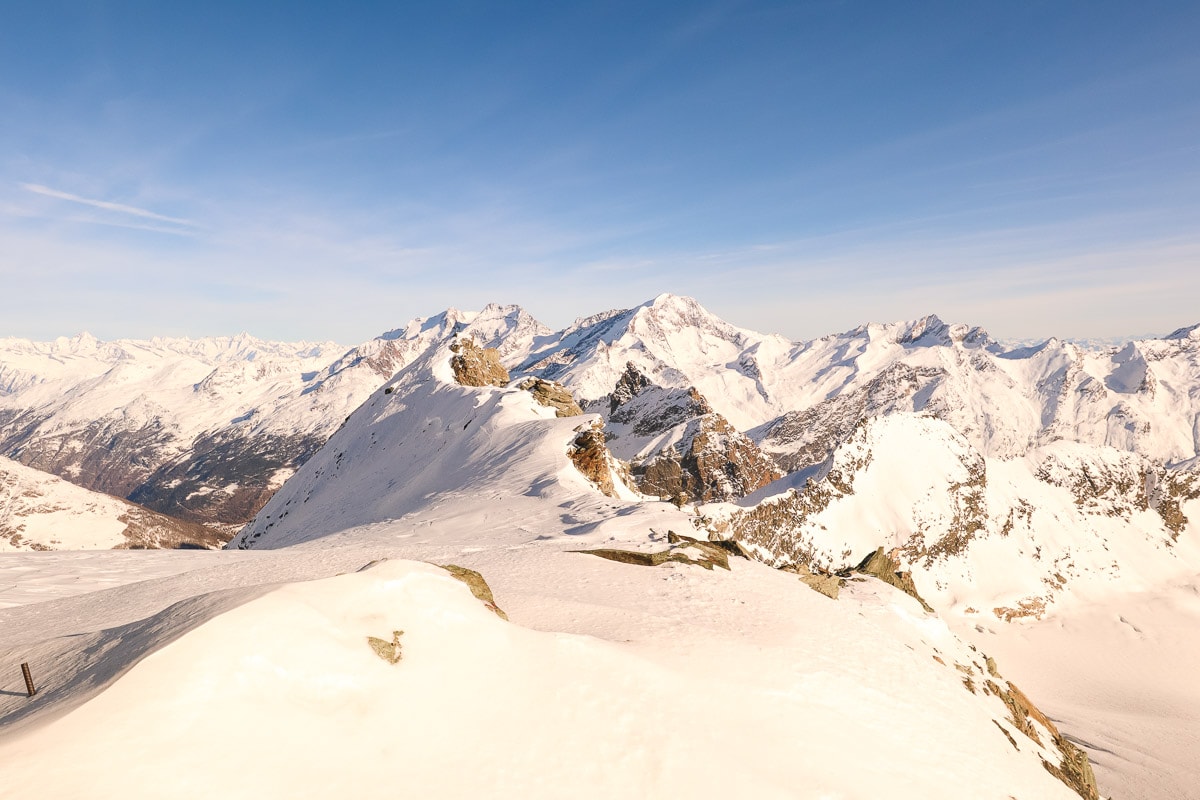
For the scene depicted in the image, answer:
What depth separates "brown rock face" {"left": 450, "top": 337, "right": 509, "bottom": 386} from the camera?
8062 centimetres

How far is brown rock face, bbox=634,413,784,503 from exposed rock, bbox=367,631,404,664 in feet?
208

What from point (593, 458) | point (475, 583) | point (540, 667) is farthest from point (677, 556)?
point (593, 458)

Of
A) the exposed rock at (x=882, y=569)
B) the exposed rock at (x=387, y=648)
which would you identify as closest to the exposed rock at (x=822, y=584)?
the exposed rock at (x=882, y=569)

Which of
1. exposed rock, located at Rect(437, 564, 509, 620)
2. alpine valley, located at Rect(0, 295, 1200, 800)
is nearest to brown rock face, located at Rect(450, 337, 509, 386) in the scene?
alpine valley, located at Rect(0, 295, 1200, 800)

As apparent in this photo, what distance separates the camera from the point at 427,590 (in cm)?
1174

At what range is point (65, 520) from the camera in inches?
4722

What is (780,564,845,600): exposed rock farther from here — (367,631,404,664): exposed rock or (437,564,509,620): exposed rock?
(367,631,404,664): exposed rock

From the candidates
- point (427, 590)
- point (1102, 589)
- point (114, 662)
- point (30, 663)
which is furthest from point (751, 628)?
point (1102, 589)

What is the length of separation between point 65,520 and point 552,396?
128053mm

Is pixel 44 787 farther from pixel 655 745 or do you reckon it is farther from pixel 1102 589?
pixel 1102 589

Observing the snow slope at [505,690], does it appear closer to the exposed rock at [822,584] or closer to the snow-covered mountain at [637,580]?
the snow-covered mountain at [637,580]

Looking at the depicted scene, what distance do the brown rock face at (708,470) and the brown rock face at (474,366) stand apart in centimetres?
2821

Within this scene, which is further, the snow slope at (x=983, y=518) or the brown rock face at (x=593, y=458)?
the snow slope at (x=983, y=518)

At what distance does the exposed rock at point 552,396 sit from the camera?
6342 cm
